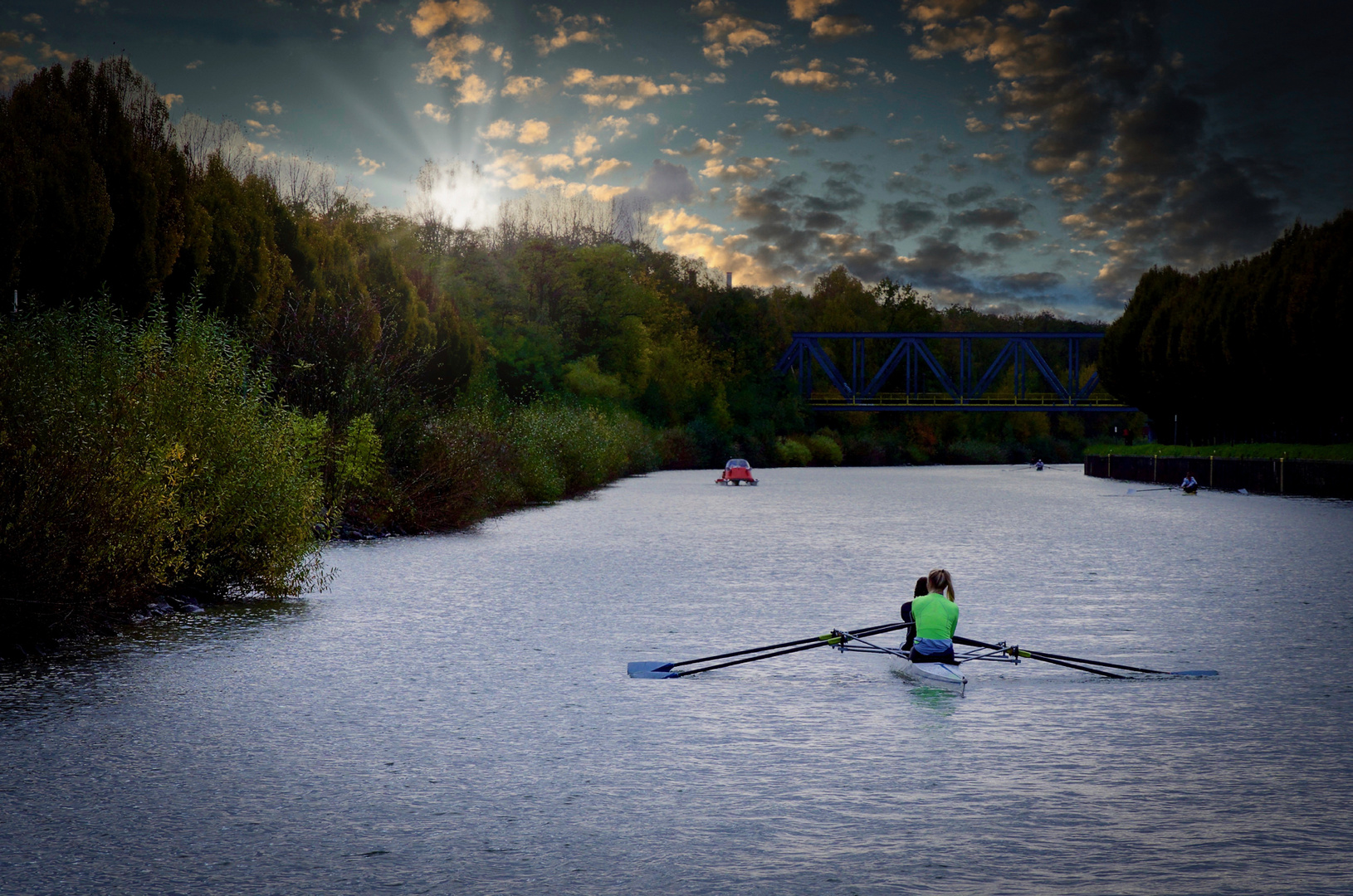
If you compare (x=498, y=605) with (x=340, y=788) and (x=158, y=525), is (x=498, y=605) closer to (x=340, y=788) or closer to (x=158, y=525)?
(x=158, y=525)

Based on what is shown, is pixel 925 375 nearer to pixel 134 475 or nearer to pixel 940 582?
pixel 134 475

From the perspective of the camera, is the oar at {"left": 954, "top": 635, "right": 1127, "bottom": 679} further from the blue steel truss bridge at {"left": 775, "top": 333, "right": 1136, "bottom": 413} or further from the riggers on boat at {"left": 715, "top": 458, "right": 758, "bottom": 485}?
the blue steel truss bridge at {"left": 775, "top": 333, "right": 1136, "bottom": 413}

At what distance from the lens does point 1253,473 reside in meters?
53.2

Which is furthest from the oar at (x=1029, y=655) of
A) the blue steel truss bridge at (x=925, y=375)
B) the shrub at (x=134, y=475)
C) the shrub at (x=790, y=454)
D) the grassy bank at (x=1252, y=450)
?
the shrub at (x=790, y=454)

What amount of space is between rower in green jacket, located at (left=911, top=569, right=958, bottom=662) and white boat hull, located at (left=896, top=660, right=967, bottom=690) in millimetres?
72

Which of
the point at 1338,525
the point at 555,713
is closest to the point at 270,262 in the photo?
the point at 555,713

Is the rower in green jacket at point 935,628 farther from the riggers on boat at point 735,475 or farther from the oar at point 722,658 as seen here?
the riggers on boat at point 735,475

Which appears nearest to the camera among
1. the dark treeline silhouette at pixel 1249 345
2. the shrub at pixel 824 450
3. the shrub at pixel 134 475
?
the shrub at pixel 134 475

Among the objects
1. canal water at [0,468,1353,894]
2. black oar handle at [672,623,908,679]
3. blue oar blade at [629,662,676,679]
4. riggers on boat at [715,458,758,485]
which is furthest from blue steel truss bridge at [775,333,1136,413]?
blue oar blade at [629,662,676,679]

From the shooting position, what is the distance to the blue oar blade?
35.7 ft

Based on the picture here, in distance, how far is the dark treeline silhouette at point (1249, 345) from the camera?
170ft

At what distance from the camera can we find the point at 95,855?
19.7 feet

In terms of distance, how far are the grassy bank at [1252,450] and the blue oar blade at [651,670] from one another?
145 ft

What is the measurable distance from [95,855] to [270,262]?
27285mm
